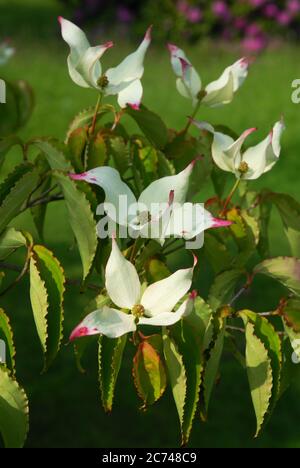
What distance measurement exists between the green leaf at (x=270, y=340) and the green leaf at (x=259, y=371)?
2 centimetres

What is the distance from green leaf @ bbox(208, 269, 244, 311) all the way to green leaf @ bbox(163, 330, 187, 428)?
151 millimetres

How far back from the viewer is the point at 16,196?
1.43 meters

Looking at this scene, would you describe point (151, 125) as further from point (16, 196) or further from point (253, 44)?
point (253, 44)

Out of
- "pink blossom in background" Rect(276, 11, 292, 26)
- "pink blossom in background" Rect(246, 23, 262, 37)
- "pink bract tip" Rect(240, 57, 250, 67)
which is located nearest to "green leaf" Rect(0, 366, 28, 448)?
"pink bract tip" Rect(240, 57, 250, 67)

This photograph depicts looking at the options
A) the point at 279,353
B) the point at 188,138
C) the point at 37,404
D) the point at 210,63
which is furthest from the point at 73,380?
the point at 210,63

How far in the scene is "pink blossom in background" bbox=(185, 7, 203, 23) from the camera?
402 inches

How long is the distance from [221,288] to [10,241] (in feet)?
1.24

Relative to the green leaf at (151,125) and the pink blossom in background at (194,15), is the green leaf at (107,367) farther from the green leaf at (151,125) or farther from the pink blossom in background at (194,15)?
the pink blossom in background at (194,15)

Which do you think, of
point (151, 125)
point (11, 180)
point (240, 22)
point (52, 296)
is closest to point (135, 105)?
Answer: point (151, 125)

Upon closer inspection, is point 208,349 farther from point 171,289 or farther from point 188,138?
point 188,138

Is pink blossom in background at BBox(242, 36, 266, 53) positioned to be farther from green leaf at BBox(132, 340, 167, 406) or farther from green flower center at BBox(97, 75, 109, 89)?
green leaf at BBox(132, 340, 167, 406)

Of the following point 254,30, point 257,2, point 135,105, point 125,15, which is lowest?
point 254,30

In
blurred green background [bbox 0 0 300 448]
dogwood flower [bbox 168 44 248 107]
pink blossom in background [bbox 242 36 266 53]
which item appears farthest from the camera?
pink blossom in background [bbox 242 36 266 53]

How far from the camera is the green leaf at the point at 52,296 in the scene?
1382 millimetres
